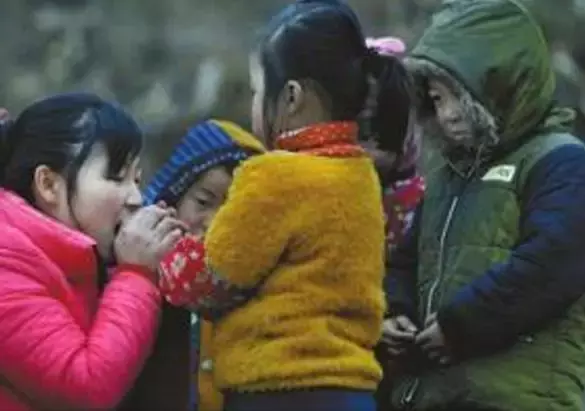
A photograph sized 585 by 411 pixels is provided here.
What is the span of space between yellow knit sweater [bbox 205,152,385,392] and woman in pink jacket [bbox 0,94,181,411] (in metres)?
0.18

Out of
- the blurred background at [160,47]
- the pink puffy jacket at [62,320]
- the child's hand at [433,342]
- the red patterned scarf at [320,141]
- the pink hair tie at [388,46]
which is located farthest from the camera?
the blurred background at [160,47]

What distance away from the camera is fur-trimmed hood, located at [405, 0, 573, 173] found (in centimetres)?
307

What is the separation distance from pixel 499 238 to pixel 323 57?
54cm

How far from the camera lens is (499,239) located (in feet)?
9.90

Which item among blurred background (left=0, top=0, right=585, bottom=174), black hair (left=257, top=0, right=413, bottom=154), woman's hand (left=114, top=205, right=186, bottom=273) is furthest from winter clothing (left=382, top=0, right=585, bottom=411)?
blurred background (left=0, top=0, right=585, bottom=174)

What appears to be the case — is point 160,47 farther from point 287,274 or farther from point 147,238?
point 287,274

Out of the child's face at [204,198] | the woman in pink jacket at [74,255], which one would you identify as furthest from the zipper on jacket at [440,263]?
the woman in pink jacket at [74,255]

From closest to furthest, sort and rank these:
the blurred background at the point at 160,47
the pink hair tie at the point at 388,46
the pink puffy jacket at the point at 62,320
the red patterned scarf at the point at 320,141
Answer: the pink puffy jacket at the point at 62,320, the red patterned scarf at the point at 320,141, the pink hair tie at the point at 388,46, the blurred background at the point at 160,47

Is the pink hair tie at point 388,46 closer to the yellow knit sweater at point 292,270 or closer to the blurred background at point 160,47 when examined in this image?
the yellow knit sweater at point 292,270

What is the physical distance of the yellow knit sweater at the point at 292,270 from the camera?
2.64m

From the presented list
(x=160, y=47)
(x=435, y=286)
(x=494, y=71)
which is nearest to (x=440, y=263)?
(x=435, y=286)

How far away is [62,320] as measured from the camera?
2609 millimetres

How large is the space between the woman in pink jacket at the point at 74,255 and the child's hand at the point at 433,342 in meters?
0.56

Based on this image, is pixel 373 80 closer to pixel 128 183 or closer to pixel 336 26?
pixel 336 26
